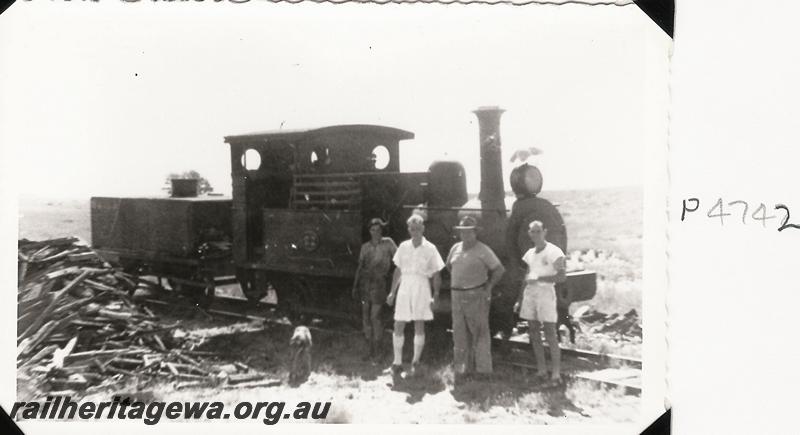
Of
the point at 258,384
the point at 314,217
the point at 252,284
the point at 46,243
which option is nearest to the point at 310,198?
the point at 314,217

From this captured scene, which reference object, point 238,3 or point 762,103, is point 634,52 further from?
point 238,3

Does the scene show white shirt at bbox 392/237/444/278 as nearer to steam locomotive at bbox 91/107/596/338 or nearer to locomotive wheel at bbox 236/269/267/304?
steam locomotive at bbox 91/107/596/338

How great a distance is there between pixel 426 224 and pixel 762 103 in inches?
104

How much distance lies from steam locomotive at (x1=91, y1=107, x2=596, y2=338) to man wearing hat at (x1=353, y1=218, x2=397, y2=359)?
176mm

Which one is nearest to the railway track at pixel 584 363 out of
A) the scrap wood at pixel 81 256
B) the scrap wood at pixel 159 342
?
the scrap wood at pixel 159 342

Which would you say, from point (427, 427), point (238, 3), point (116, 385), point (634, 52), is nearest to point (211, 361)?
point (116, 385)

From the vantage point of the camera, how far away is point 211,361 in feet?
15.6

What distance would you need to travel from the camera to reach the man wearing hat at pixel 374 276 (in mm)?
5070

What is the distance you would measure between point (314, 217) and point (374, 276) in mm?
999

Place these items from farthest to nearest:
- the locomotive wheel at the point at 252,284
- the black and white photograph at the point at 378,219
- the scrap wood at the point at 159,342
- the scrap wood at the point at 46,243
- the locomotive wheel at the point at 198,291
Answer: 1. the locomotive wheel at the point at 198,291
2. the locomotive wheel at the point at 252,284
3. the scrap wood at the point at 159,342
4. the scrap wood at the point at 46,243
5. the black and white photograph at the point at 378,219

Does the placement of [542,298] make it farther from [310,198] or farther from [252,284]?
[252,284]

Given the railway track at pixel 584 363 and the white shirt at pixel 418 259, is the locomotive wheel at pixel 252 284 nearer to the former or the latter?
the railway track at pixel 584 363

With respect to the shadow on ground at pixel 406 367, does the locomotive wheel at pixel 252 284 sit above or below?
above

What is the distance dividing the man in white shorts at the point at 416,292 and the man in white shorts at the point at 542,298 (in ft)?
2.24
